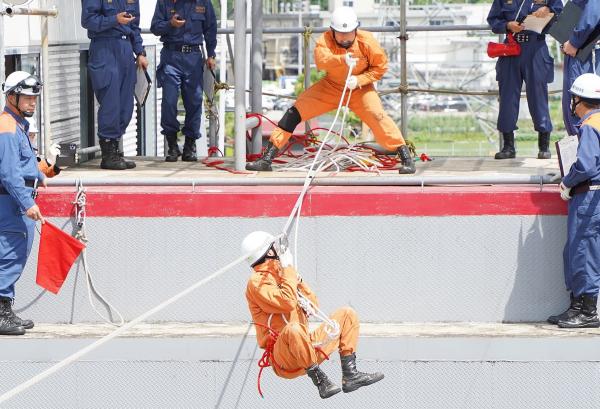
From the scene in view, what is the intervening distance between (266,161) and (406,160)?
3.69ft

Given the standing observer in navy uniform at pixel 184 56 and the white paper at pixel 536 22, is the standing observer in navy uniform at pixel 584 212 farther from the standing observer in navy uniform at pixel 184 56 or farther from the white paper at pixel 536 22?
the standing observer in navy uniform at pixel 184 56

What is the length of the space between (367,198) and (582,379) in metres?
1.86

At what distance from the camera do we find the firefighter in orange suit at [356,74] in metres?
8.91

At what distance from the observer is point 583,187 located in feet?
25.4

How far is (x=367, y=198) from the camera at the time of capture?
8094 mm

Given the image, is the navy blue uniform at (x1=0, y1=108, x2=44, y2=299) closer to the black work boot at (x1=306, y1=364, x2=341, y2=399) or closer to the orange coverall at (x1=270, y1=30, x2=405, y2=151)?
the black work boot at (x1=306, y1=364, x2=341, y2=399)

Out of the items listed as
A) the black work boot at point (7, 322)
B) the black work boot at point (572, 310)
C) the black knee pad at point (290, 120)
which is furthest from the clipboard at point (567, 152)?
the black work boot at point (7, 322)

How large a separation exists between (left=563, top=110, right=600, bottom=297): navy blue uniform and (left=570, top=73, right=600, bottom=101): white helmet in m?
0.11

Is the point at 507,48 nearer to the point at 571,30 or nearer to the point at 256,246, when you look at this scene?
the point at 571,30

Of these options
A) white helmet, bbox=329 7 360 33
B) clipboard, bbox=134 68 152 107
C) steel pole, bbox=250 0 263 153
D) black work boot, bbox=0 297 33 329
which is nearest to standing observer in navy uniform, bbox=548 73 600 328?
white helmet, bbox=329 7 360 33

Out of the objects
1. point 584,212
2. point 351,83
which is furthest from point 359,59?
point 584,212

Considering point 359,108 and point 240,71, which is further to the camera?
point 359,108

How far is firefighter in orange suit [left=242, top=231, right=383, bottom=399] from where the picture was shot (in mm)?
6754

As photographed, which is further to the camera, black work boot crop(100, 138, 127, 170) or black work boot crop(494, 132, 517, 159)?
black work boot crop(494, 132, 517, 159)
